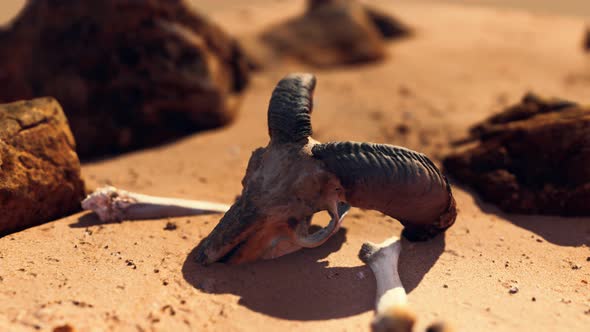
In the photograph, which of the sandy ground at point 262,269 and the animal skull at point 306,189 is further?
the animal skull at point 306,189

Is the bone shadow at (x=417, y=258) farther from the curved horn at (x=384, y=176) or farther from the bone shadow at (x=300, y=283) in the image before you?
the curved horn at (x=384, y=176)

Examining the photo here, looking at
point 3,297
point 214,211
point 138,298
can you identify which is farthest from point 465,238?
point 3,297

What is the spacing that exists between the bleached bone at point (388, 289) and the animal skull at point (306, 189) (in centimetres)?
28

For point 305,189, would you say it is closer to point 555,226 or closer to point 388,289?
point 388,289

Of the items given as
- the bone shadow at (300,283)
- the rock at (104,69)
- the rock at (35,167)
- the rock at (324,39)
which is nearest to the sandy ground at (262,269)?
Answer: the bone shadow at (300,283)

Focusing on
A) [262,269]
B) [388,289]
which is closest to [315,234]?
[262,269]

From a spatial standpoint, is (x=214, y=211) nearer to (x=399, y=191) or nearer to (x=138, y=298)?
(x=138, y=298)

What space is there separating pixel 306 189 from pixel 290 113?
581 millimetres

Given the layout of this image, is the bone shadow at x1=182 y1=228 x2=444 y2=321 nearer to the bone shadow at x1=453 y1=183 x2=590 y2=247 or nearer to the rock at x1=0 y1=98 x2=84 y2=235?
the bone shadow at x1=453 y1=183 x2=590 y2=247

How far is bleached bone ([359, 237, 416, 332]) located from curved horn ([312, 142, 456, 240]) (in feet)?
0.94

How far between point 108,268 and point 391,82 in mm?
5701

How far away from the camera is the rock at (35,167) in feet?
13.2

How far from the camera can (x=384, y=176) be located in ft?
11.7

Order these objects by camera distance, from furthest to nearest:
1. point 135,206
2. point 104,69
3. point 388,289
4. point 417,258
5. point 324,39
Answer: point 324,39 → point 104,69 → point 135,206 → point 417,258 → point 388,289
